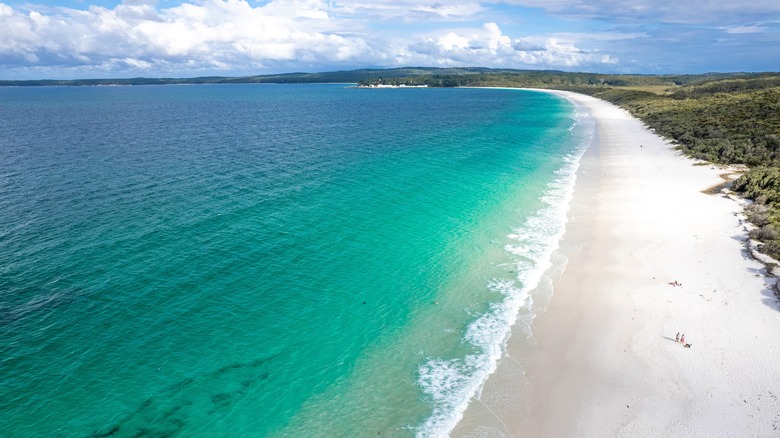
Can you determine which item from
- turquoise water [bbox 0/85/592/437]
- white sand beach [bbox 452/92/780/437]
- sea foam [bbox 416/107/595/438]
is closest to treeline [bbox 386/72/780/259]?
white sand beach [bbox 452/92/780/437]

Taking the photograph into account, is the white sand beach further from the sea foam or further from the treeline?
the treeline

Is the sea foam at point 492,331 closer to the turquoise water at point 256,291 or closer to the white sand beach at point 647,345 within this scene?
the turquoise water at point 256,291

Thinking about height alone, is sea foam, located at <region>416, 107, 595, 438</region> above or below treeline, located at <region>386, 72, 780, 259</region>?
below

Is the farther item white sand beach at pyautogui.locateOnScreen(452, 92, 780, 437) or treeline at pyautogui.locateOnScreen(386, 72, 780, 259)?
treeline at pyautogui.locateOnScreen(386, 72, 780, 259)

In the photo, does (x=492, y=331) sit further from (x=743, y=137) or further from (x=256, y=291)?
(x=743, y=137)

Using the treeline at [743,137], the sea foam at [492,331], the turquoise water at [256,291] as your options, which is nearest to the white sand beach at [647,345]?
the sea foam at [492,331]

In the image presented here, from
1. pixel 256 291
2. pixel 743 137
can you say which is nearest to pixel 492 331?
pixel 256 291

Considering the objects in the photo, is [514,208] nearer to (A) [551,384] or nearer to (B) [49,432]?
(A) [551,384]

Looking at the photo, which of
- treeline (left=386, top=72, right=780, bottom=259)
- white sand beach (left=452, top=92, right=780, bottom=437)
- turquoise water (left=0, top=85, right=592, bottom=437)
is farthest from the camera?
treeline (left=386, top=72, right=780, bottom=259)
